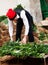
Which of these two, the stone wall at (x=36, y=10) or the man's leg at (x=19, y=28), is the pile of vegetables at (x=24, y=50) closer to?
the man's leg at (x=19, y=28)

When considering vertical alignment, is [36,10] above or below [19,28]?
above

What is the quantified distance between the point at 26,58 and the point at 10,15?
2.70 meters

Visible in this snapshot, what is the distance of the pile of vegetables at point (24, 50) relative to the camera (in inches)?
286

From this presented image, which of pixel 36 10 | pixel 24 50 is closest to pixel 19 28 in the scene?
pixel 36 10

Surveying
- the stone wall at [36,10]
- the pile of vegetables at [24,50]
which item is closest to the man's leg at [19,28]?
the stone wall at [36,10]

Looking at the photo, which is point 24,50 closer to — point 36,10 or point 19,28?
point 19,28

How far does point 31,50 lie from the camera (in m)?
7.53

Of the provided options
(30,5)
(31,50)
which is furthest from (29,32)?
(31,50)

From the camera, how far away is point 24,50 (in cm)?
753

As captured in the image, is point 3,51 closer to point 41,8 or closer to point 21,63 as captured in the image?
point 21,63

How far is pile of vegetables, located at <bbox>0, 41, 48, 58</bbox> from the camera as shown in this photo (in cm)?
726

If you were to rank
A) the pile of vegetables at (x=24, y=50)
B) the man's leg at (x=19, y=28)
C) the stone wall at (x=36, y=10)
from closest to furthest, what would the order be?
the pile of vegetables at (x=24, y=50), the man's leg at (x=19, y=28), the stone wall at (x=36, y=10)

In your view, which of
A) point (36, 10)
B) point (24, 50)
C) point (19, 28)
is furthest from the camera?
point (36, 10)

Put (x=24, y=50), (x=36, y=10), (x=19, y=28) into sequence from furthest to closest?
(x=36, y=10) → (x=19, y=28) → (x=24, y=50)
